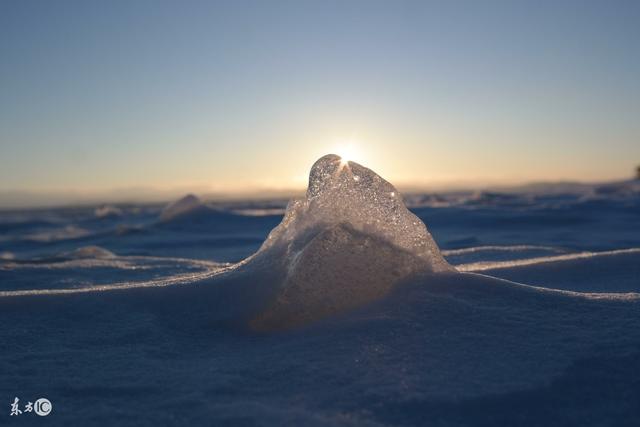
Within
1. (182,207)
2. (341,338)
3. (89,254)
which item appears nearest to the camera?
(341,338)

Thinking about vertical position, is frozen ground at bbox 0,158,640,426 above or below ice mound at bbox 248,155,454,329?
below

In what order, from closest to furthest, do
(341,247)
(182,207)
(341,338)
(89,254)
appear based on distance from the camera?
(341,338), (341,247), (89,254), (182,207)

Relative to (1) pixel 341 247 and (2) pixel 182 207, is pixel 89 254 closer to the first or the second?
(1) pixel 341 247

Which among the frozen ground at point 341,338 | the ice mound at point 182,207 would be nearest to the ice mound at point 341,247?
the frozen ground at point 341,338

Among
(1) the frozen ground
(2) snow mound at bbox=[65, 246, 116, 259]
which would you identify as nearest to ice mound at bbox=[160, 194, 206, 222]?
(2) snow mound at bbox=[65, 246, 116, 259]

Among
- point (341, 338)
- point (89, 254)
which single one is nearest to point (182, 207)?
point (89, 254)

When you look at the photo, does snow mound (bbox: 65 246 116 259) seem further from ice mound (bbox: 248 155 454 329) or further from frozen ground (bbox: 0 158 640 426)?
ice mound (bbox: 248 155 454 329)

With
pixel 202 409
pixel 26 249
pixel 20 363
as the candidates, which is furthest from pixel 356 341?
pixel 26 249

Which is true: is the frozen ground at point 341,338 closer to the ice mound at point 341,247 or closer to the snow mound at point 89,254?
the ice mound at point 341,247
